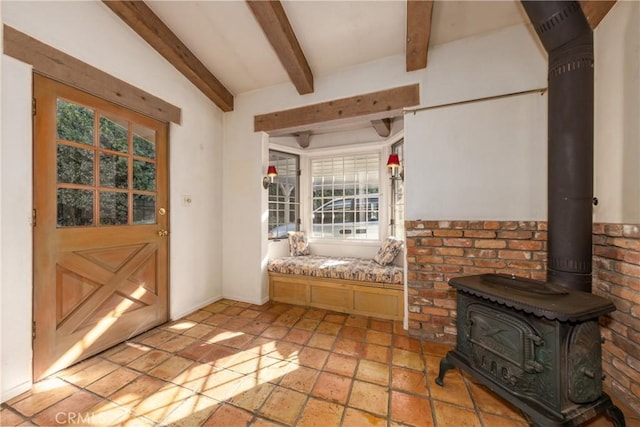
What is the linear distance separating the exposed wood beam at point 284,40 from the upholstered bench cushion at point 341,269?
209 centimetres

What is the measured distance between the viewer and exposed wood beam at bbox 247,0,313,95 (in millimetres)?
1932

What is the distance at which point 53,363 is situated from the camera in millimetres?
1766

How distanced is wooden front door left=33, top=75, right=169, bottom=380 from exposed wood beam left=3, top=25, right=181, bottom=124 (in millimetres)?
73

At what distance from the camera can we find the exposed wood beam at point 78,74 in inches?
62.3

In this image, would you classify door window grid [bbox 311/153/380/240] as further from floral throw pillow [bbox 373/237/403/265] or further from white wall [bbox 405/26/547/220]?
white wall [bbox 405/26/547/220]

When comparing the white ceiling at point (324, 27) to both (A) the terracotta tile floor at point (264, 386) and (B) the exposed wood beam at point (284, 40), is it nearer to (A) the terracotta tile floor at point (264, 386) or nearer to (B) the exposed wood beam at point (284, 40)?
(B) the exposed wood beam at point (284, 40)

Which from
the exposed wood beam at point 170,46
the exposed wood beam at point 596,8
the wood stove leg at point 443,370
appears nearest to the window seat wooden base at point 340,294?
the wood stove leg at point 443,370

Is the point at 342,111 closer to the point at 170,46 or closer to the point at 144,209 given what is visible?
the point at 170,46

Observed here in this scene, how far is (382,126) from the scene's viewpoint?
3.28m

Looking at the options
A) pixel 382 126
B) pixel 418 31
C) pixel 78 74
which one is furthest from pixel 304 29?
pixel 78 74

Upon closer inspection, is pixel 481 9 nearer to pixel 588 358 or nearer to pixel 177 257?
pixel 588 358

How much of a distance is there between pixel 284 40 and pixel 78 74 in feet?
5.46

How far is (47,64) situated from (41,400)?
2.26 metres

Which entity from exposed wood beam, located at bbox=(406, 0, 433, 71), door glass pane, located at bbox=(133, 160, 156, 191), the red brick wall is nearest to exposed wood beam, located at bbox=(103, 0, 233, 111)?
door glass pane, located at bbox=(133, 160, 156, 191)
